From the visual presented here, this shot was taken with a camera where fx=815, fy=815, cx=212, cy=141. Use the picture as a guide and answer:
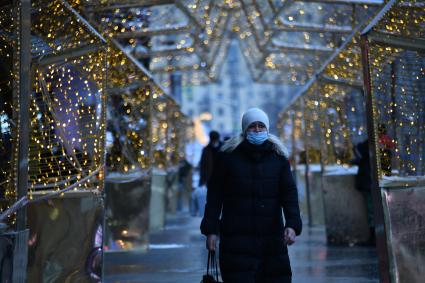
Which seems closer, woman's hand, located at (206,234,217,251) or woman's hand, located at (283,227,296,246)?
woman's hand, located at (283,227,296,246)

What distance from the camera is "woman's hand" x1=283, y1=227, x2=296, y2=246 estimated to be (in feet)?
18.0

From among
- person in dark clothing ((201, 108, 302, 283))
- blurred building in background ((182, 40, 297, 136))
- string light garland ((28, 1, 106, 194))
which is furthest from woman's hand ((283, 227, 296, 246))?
blurred building in background ((182, 40, 297, 136))

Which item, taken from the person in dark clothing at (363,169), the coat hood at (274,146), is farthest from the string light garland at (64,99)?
the person in dark clothing at (363,169)

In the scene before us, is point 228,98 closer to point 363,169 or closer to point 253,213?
point 363,169

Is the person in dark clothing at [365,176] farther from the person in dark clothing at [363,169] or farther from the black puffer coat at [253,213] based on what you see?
the black puffer coat at [253,213]

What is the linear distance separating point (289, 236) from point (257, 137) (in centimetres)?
73

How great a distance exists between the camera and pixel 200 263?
34.7 ft

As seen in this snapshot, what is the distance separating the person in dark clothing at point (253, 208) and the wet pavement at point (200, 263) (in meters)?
3.00

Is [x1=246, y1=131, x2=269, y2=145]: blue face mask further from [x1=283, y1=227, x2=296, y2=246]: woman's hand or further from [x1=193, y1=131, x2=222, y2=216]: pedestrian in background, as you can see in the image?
[x1=193, y1=131, x2=222, y2=216]: pedestrian in background

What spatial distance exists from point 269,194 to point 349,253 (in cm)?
588

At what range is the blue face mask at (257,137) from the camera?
569 centimetres

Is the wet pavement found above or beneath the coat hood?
beneath

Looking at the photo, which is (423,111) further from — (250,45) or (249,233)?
(250,45)

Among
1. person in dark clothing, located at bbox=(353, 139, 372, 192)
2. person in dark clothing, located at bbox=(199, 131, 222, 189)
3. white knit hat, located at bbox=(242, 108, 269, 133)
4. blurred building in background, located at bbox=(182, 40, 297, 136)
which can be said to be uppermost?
blurred building in background, located at bbox=(182, 40, 297, 136)
